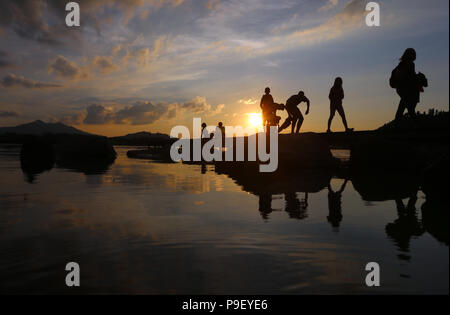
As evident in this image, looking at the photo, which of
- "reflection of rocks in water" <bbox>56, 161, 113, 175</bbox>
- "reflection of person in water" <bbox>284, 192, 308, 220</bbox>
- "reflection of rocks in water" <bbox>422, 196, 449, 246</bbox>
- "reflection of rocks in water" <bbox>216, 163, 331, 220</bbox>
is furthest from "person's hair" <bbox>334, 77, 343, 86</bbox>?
"reflection of rocks in water" <bbox>56, 161, 113, 175</bbox>

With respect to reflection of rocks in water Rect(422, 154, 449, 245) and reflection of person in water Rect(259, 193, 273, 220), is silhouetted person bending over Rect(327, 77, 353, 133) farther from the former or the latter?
reflection of person in water Rect(259, 193, 273, 220)

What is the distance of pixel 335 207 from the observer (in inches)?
269

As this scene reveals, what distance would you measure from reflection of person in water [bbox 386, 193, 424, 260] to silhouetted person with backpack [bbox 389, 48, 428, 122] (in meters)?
5.56

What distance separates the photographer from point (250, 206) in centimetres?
691

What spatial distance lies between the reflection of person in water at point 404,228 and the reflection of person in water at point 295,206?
4.94ft

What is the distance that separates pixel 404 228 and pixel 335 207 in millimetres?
1894

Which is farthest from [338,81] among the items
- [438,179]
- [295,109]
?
[438,179]

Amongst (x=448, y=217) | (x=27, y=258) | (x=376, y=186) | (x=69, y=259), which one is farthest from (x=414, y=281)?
(x=376, y=186)

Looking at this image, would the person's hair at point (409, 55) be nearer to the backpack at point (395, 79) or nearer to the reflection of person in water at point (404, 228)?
the backpack at point (395, 79)

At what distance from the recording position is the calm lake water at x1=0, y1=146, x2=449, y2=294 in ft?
10.3

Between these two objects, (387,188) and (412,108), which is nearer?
(387,188)

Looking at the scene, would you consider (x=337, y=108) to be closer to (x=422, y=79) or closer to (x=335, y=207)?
(x=422, y=79)

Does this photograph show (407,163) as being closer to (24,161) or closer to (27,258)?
(27,258)

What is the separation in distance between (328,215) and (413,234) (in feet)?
5.38
